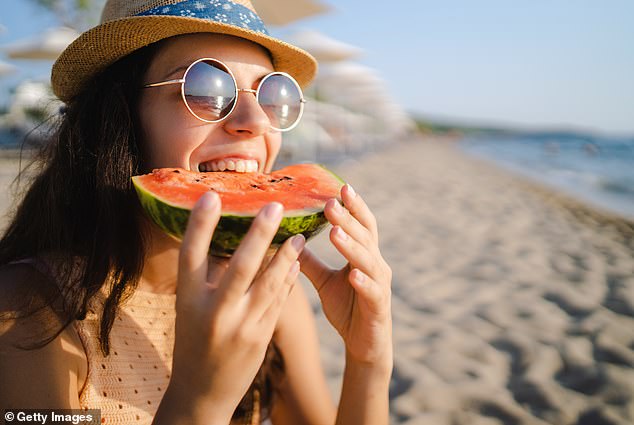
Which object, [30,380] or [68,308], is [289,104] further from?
[30,380]

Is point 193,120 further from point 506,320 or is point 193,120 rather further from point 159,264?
point 506,320

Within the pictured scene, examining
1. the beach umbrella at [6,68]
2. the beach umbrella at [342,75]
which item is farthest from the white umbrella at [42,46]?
the beach umbrella at [342,75]

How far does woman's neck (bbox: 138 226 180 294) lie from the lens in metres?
1.56

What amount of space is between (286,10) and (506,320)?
660 centimetres

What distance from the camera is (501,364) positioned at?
113 inches

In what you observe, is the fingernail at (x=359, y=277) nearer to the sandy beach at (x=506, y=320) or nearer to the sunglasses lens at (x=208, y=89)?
the sunglasses lens at (x=208, y=89)

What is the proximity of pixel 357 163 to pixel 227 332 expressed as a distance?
13739 mm

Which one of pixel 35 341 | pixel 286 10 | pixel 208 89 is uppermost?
pixel 286 10

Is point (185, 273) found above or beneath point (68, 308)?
above

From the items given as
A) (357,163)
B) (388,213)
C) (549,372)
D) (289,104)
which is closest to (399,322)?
(549,372)

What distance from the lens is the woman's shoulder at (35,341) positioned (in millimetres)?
1116

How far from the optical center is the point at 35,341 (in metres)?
1.16

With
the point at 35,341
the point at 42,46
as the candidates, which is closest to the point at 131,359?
the point at 35,341

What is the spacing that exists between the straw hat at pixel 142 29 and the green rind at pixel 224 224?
0.54 meters
